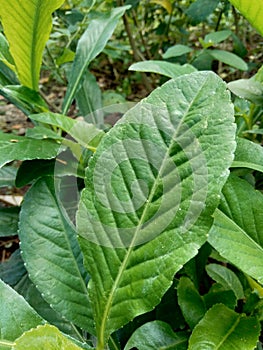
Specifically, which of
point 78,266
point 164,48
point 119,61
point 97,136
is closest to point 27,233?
point 78,266

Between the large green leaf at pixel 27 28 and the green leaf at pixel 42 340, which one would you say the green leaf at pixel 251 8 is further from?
the green leaf at pixel 42 340

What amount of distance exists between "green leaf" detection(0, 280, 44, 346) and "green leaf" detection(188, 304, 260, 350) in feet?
0.61

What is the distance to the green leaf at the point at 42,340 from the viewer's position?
44 cm

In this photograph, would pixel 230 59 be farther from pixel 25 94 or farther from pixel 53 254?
pixel 53 254

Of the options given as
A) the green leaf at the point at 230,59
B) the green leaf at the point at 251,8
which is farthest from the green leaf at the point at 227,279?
the green leaf at the point at 230,59

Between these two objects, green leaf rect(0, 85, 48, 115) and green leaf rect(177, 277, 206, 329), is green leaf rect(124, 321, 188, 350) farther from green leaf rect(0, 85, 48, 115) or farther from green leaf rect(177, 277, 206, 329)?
green leaf rect(0, 85, 48, 115)

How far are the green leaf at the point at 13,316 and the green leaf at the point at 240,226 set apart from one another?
0.23 metres

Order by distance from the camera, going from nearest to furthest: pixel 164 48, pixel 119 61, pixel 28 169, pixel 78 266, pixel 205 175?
pixel 205 175, pixel 78 266, pixel 28 169, pixel 164 48, pixel 119 61

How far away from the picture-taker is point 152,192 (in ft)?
1.74

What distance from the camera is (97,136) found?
0.75 m

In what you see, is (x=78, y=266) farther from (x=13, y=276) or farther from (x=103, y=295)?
(x=13, y=276)

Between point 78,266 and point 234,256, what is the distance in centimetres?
21

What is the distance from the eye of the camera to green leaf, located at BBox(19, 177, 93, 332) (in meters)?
0.62

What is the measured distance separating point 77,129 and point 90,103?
45 cm
